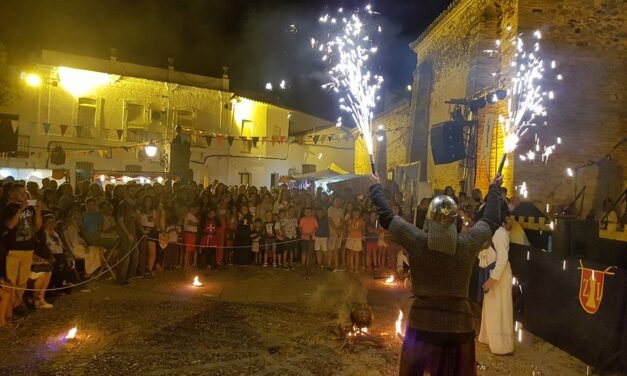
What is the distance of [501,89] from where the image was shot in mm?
11625

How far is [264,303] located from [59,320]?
10.8 feet

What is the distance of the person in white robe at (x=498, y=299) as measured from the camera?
6.13 m

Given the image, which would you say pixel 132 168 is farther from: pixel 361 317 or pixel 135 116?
pixel 361 317

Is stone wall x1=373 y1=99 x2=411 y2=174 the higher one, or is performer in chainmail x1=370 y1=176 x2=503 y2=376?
stone wall x1=373 y1=99 x2=411 y2=174

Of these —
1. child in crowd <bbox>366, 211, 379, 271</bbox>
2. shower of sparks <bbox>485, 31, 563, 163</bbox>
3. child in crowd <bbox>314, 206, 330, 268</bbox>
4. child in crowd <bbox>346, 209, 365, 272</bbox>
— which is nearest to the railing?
shower of sparks <bbox>485, 31, 563, 163</bbox>

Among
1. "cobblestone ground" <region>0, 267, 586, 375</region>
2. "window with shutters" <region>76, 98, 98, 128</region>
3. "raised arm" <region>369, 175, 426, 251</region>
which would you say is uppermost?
"window with shutters" <region>76, 98, 98, 128</region>

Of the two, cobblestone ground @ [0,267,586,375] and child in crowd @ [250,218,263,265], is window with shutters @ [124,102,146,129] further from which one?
cobblestone ground @ [0,267,586,375]

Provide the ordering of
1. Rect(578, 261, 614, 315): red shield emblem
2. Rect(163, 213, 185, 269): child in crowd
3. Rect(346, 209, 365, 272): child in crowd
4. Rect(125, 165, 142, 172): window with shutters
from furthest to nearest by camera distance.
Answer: Rect(125, 165, 142, 172): window with shutters, Rect(346, 209, 365, 272): child in crowd, Rect(163, 213, 185, 269): child in crowd, Rect(578, 261, 614, 315): red shield emblem

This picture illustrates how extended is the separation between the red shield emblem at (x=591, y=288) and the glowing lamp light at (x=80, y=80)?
27703 millimetres

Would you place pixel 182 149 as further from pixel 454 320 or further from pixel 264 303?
pixel 454 320

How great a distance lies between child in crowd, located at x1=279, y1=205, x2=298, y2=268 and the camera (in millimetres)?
11945

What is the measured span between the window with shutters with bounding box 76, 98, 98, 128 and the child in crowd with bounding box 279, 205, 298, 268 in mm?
20523

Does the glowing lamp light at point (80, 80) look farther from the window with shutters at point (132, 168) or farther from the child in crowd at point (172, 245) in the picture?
the child in crowd at point (172, 245)

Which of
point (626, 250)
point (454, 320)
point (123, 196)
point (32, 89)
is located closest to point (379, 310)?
point (626, 250)
